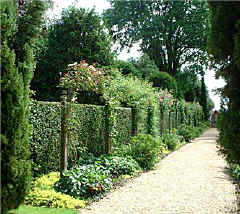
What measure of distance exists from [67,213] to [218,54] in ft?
10.6

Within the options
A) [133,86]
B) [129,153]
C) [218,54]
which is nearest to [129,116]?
[133,86]

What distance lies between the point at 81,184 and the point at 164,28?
25.8 m

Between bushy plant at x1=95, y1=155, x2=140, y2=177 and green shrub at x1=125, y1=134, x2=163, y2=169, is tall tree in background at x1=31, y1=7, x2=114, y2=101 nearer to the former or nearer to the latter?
green shrub at x1=125, y1=134, x2=163, y2=169

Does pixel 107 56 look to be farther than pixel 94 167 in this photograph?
Yes

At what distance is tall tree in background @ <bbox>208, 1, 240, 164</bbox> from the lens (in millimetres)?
3725

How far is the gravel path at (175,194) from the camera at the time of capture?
588 cm

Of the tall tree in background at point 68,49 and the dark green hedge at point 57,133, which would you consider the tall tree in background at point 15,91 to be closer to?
the dark green hedge at point 57,133

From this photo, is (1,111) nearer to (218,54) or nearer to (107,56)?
(218,54)

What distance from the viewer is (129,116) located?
12.9m

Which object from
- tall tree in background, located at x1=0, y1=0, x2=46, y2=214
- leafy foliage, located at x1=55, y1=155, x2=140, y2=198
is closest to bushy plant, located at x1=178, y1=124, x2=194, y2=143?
leafy foliage, located at x1=55, y1=155, x2=140, y2=198

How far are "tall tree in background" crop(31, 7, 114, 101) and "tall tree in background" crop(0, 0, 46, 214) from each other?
10.3 m

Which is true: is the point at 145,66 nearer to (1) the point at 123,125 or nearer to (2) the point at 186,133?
(2) the point at 186,133

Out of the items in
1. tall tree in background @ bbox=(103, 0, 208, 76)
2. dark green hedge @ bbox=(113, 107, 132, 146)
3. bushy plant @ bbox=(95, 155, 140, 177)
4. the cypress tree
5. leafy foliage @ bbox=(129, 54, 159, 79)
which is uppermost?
tall tree in background @ bbox=(103, 0, 208, 76)

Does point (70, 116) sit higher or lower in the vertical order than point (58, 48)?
lower
